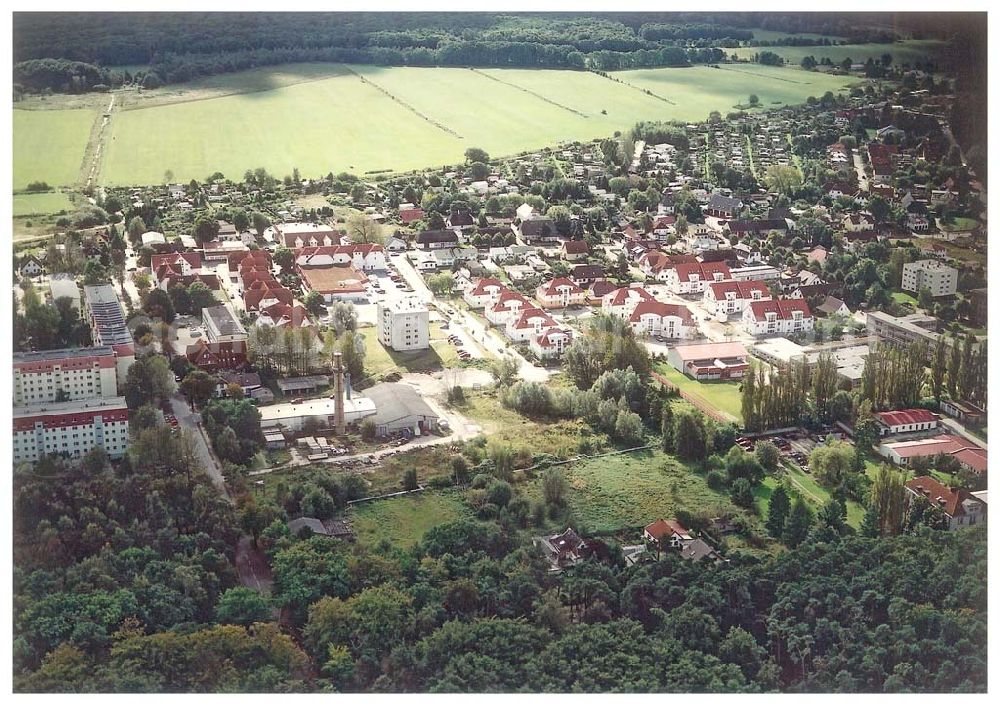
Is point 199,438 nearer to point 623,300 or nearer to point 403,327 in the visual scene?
point 403,327

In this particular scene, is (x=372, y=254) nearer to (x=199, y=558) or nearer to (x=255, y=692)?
(x=199, y=558)

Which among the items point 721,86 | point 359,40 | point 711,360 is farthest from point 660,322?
point 359,40

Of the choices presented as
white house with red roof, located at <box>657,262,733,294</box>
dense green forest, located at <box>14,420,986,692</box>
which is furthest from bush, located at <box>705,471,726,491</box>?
white house with red roof, located at <box>657,262,733,294</box>

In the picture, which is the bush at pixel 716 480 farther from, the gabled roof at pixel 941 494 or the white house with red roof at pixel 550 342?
the white house with red roof at pixel 550 342

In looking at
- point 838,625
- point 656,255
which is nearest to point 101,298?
point 656,255

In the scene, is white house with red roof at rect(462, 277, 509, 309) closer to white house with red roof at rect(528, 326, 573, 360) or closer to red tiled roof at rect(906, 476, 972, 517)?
white house with red roof at rect(528, 326, 573, 360)

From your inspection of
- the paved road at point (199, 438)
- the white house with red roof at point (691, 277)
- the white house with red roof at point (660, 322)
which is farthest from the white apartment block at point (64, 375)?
the white house with red roof at point (691, 277)
